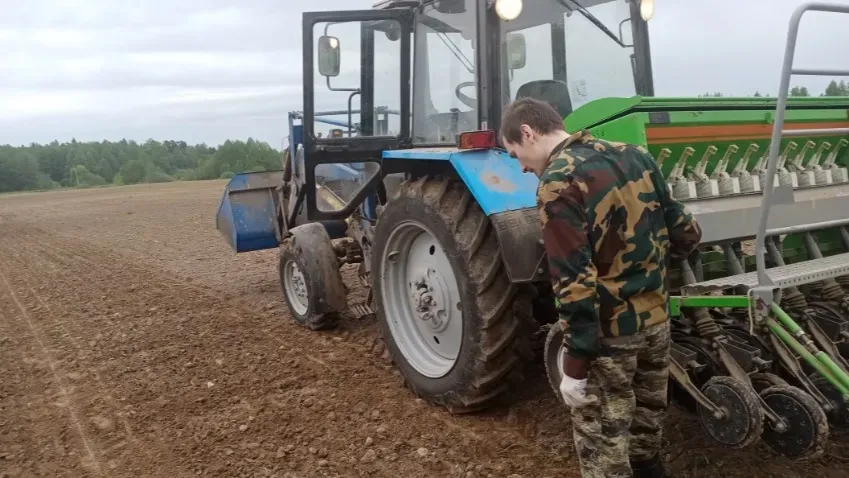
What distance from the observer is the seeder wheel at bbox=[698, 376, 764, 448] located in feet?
8.26

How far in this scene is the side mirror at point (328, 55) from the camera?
15.7 feet

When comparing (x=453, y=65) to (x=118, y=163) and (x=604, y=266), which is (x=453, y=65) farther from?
(x=118, y=163)

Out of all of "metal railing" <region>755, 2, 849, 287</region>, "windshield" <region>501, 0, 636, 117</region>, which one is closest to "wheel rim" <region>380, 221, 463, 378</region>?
"windshield" <region>501, 0, 636, 117</region>

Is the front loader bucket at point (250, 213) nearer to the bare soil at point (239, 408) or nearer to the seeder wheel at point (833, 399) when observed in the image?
the bare soil at point (239, 408)

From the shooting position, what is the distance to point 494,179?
11.2 ft

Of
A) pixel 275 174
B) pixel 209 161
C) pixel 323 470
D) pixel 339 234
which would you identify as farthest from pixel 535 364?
pixel 209 161

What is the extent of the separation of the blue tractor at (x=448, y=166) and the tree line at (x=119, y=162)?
4212 centimetres

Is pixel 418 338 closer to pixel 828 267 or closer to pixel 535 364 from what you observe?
pixel 535 364

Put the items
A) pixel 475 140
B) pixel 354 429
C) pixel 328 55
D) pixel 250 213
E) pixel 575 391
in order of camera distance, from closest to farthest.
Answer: pixel 575 391 → pixel 475 140 → pixel 354 429 → pixel 328 55 → pixel 250 213

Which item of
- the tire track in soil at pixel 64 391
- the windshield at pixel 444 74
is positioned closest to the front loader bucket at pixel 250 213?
the tire track in soil at pixel 64 391

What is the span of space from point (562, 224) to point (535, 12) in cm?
210

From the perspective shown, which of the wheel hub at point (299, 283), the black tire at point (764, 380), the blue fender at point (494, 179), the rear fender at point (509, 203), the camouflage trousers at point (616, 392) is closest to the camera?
the camouflage trousers at point (616, 392)

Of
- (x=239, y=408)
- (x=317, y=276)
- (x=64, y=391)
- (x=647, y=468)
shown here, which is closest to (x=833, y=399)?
(x=647, y=468)

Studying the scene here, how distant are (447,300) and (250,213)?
3.53 metres
